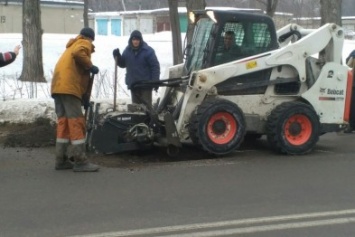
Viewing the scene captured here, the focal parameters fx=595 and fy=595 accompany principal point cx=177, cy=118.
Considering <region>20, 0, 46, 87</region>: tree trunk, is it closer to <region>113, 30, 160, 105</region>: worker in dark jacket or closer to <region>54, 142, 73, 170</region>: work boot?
<region>113, 30, 160, 105</region>: worker in dark jacket

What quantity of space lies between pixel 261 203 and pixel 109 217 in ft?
5.53

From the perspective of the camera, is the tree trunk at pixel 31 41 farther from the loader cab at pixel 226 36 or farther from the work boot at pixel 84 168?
the work boot at pixel 84 168

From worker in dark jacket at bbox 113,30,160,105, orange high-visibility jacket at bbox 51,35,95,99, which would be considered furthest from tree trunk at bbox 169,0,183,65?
orange high-visibility jacket at bbox 51,35,95,99

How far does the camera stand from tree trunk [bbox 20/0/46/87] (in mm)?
16609

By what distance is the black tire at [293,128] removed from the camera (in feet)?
29.8

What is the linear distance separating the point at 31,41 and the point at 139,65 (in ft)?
24.7

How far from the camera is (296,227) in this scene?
5.62 m

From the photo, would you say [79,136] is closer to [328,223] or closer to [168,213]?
[168,213]

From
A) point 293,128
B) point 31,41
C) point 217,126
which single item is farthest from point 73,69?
point 31,41

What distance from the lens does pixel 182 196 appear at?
6742 mm

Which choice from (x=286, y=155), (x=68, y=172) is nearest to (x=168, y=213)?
(x=68, y=172)

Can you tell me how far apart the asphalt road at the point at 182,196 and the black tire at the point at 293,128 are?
0.19m

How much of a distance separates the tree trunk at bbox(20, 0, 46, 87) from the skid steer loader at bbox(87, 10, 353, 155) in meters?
7.82

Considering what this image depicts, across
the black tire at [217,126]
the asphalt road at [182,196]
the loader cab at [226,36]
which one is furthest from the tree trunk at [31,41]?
the black tire at [217,126]
